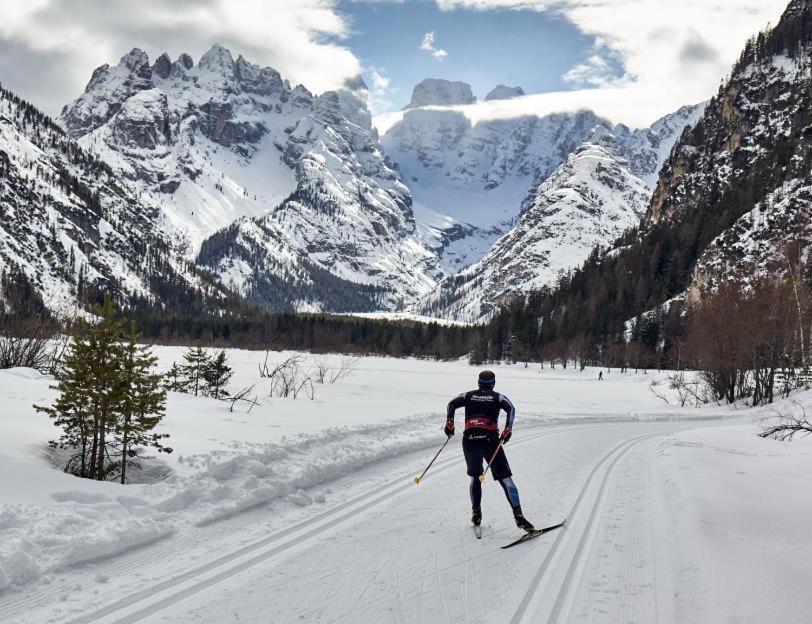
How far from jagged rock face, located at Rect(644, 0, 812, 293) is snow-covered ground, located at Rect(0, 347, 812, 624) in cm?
7302

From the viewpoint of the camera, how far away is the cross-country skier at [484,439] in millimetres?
8336

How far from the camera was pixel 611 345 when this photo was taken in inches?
3846

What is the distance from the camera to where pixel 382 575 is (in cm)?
628

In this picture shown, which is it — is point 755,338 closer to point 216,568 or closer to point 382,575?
point 382,575

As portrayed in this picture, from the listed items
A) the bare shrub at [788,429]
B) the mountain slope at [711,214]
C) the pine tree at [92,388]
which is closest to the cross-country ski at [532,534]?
the pine tree at [92,388]

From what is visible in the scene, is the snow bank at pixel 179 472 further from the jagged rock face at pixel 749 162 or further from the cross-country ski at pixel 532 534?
the jagged rock face at pixel 749 162

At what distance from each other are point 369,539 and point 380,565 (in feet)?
3.24

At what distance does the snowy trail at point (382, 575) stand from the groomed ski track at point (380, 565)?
0.05 feet

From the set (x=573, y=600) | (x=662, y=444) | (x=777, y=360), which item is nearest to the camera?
(x=573, y=600)

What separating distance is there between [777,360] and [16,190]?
217 meters

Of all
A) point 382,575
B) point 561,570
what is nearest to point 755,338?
point 561,570

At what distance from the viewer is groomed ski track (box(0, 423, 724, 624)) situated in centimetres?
527

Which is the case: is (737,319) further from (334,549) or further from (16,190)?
(16,190)

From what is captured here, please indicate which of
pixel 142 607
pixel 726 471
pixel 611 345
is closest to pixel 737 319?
pixel 726 471
